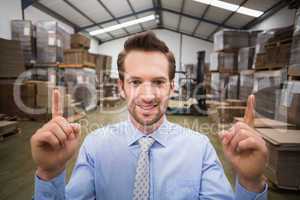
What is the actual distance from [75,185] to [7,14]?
7192mm

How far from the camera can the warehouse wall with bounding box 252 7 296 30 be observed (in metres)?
6.84

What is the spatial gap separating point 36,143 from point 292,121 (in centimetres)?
377

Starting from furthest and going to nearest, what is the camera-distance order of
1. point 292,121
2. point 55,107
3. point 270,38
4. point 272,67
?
1. point 270,38
2. point 272,67
3. point 292,121
4. point 55,107

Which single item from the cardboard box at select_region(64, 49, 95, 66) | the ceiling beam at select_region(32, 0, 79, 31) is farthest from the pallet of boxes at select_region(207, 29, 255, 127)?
the ceiling beam at select_region(32, 0, 79, 31)

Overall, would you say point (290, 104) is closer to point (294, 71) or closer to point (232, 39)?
point (294, 71)

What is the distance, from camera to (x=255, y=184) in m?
0.88

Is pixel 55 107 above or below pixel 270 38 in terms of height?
below

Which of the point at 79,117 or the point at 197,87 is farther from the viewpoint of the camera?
the point at 197,87

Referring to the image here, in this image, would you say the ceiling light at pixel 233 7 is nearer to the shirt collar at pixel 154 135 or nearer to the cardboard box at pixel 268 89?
the cardboard box at pixel 268 89

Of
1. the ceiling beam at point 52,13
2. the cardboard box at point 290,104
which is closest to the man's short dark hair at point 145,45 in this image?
the cardboard box at point 290,104

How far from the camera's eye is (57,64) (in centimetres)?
672

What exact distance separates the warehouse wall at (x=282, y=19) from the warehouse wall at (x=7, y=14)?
9.29 metres

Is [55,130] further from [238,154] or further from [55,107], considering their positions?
[238,154]

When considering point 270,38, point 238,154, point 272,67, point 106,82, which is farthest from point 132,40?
point 106,82
